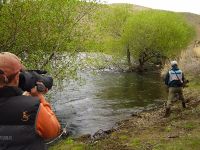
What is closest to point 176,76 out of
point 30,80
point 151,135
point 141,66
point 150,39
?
point 151,135

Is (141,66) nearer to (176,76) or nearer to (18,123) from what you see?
(176,76)

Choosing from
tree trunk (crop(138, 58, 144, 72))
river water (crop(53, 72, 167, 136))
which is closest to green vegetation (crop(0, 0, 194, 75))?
river water (crop(53, 72, 167, 136))

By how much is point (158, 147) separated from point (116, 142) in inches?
96.5

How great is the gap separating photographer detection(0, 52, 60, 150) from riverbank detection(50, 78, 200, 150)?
8662 millimetres

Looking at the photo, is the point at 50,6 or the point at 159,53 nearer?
the point at 50,6

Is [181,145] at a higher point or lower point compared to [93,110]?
higher

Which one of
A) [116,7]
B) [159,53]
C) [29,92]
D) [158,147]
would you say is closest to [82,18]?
[158,147]

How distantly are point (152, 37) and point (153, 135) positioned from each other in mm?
40901

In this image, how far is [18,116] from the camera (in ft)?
15.8

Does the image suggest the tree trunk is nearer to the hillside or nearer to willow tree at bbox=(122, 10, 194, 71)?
willow tree at bbox=(122, 10, 194, 71)

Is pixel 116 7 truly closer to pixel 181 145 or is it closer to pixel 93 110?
pixel 93 110

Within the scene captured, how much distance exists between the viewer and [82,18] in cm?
2180

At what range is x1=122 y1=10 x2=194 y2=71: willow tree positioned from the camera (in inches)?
2186

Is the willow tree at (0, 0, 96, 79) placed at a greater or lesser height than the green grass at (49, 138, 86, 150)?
greater
